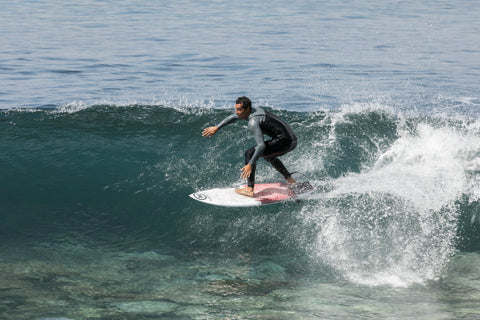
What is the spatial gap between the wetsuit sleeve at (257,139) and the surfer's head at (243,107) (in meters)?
0.13

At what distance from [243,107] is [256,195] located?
60.0 inches

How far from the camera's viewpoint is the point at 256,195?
8.54m

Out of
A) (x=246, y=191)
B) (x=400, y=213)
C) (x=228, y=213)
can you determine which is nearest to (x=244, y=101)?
(x=246, y=191)

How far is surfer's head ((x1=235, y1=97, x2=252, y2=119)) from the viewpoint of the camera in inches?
303

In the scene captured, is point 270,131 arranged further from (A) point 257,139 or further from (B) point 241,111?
(B) point 241,111

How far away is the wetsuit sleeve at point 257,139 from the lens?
300 inches

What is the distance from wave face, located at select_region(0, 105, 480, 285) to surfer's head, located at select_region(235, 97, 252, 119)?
191 centimetres

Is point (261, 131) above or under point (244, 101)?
under

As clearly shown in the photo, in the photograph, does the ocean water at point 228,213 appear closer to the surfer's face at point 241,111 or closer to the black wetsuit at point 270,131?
the black wetsuit at point 270,131

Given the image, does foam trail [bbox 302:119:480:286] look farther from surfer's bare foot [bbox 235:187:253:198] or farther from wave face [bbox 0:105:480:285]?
surfer's bare foot [bbox 235:187:253:198]

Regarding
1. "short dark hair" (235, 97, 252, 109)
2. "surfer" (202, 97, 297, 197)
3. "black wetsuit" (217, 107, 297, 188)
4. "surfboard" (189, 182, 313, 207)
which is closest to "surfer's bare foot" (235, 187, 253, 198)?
"surfboard" (189, 182, 313, 207)

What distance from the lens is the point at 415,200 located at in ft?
28.7

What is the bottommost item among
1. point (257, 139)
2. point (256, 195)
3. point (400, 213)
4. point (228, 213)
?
point (228, 213)

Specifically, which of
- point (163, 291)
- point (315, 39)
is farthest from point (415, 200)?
point (315, 39)
